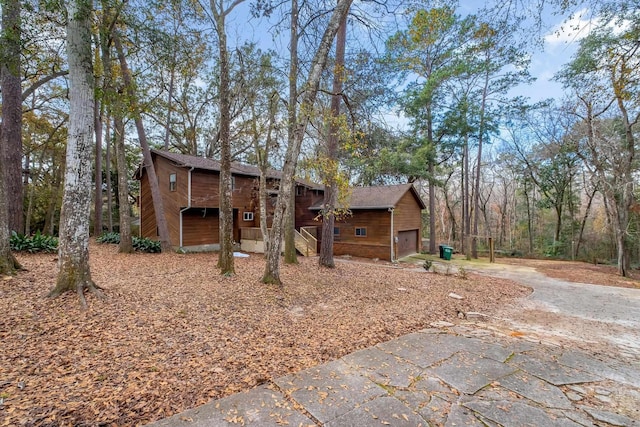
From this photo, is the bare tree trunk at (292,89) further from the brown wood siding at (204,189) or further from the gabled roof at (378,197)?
the brown wood siding at (204,189)

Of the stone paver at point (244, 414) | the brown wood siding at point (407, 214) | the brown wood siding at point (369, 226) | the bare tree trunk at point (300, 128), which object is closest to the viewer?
the stone paver at point (244, 414)

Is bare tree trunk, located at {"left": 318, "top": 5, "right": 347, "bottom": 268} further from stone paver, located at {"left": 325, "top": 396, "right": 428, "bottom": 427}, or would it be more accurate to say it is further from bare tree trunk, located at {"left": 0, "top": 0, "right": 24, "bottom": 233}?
bare tree trunk, located at {"left": 0, "top": 0, "right": 24, "bottom": 233}

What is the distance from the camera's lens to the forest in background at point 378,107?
6062 mm

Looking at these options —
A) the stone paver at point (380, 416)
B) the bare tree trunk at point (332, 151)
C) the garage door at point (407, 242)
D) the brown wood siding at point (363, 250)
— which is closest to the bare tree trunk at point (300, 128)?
the bare tree trunk at point (332, 151)

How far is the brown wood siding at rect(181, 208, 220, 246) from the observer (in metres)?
14.3

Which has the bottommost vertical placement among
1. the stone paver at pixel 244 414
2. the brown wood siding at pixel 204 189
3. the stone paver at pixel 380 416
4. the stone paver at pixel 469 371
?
the stone paver at pixel 469 371

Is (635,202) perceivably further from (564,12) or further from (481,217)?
(481,217)

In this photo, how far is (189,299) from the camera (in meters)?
5.04

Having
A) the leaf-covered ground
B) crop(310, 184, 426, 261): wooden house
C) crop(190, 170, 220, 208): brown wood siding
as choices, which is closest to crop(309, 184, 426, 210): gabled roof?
crop(310, 184, 426, 261): wooden house

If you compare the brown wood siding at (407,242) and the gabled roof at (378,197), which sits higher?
the gabled roof at (378,197)

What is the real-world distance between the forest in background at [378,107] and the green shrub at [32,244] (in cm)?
63

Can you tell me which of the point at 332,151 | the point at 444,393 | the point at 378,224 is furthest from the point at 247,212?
the point at 444,393

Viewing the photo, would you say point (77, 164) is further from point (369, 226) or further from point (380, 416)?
point (369, 226)

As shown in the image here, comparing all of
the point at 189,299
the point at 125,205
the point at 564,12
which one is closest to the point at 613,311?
the point at 564,12
